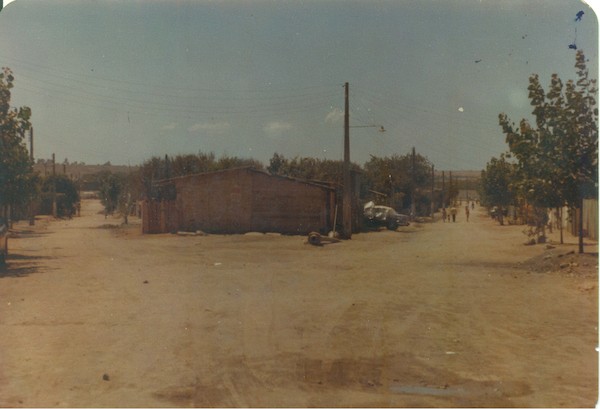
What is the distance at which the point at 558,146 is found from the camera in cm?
1698

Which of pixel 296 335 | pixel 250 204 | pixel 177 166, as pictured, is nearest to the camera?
pixel 296 335

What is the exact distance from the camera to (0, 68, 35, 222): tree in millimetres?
15509

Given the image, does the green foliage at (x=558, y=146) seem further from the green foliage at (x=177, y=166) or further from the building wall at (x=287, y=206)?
the green foliage at (x=177, y=166)

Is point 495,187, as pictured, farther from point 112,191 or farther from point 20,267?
point 20,267

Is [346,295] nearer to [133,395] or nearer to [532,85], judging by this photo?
[133,395]

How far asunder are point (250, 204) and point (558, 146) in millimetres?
14988

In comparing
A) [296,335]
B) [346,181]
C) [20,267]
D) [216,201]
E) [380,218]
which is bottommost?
[296,335]

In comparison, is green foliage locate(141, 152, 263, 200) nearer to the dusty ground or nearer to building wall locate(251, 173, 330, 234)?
building wall locate(251, 173, 330, 234)

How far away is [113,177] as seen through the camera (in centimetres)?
5069

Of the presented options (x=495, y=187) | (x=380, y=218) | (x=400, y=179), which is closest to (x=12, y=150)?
(x=380, y=218)

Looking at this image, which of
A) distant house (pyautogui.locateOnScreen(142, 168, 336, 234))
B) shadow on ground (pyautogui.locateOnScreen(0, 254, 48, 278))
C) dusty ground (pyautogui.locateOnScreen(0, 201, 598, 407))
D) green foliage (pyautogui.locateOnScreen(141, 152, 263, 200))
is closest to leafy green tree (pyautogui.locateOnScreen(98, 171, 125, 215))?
green foliage (pyautogui.locateOnScreen(141, 152, 263, 200))

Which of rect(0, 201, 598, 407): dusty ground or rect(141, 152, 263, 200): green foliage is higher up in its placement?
rect(141, 152, 263, 200): green foliage

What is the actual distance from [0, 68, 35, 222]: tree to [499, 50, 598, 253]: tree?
491 inches

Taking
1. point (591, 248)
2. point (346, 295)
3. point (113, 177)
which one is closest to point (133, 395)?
point (346, 295)
